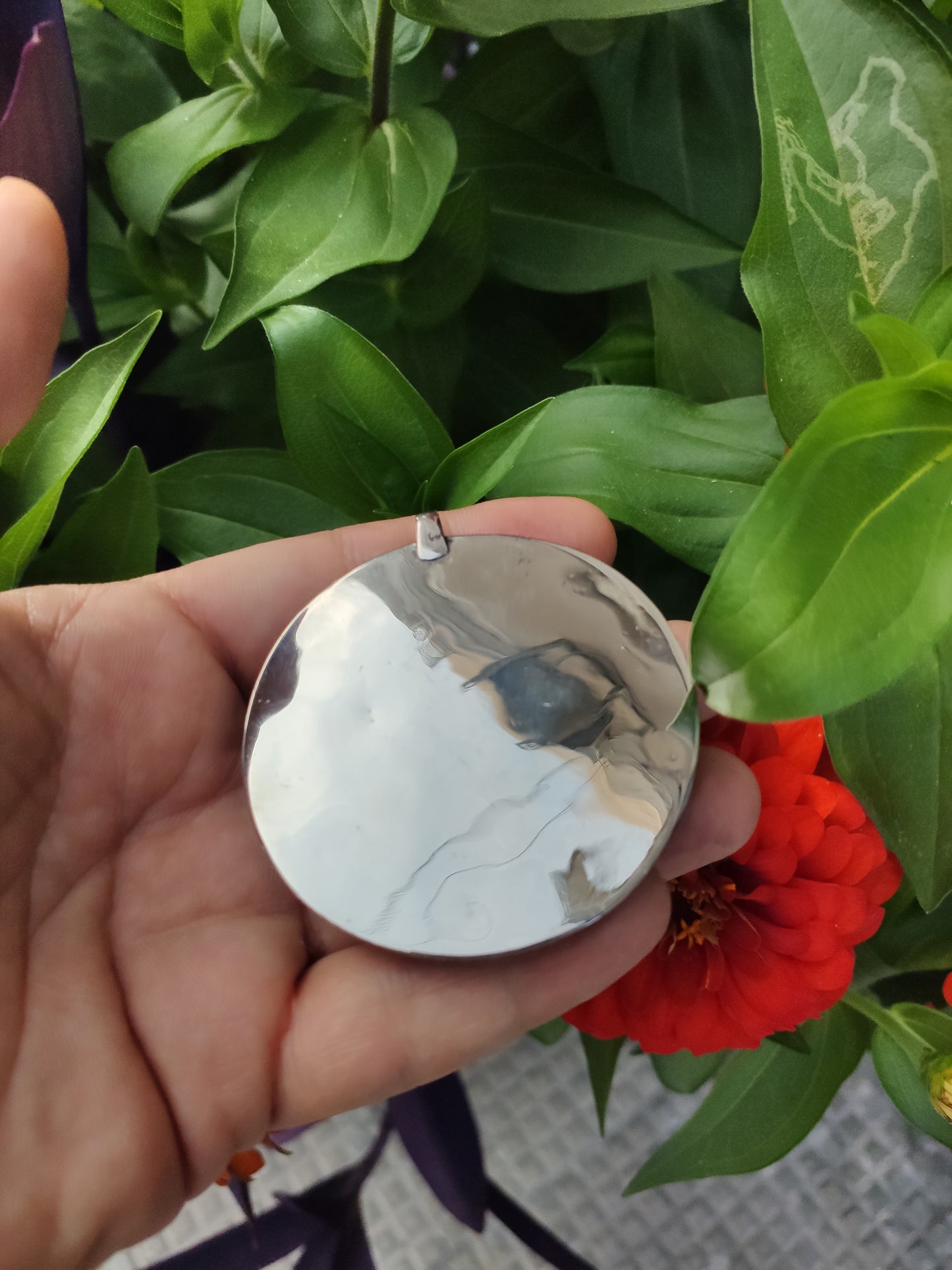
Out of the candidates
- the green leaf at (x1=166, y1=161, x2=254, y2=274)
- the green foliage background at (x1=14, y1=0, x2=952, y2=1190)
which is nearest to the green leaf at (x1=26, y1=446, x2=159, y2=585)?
the green foliage background at (x1=14, y1=0, x2=952, y2=1190)

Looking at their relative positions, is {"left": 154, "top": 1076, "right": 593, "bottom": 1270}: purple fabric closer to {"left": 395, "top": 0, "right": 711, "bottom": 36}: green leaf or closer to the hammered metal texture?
the hammered metal texture

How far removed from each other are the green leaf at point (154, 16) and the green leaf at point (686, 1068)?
48 centimetres

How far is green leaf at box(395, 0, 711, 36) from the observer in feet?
1.07

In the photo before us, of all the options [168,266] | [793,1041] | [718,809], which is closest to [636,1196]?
[793,1041]

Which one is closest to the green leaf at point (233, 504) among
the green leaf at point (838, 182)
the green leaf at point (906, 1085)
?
the green leaf at point (838, 182)

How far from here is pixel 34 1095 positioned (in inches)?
12.0

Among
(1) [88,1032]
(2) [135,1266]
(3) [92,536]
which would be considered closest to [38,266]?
(3) [92,536]

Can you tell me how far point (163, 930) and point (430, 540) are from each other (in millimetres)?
167

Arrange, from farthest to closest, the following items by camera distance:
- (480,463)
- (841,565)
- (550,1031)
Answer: (550,1031) < (480,463) < (841,565)

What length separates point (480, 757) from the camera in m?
0.34

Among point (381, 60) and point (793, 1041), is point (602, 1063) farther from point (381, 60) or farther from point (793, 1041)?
point (381, 60)

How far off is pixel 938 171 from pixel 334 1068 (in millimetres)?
348

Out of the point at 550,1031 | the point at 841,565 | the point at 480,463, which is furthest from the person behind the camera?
the point at 550,1031

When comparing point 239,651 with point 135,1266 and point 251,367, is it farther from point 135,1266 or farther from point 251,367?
point 135,1266
